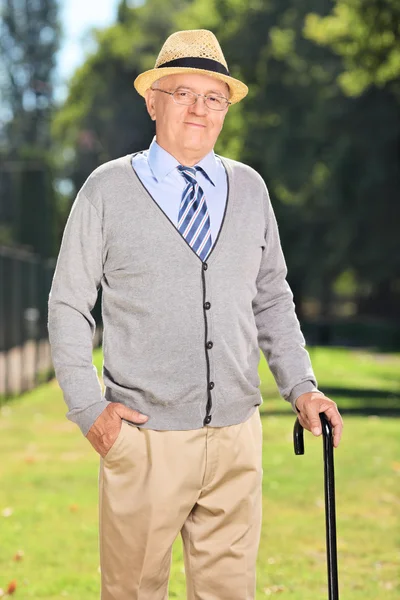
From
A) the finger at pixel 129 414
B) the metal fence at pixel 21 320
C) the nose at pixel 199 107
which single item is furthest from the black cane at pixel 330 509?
the metal fence at pixel 21 320

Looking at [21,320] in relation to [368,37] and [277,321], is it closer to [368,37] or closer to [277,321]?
[368,37]

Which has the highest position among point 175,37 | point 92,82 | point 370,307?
point 92,82

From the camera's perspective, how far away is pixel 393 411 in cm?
1505

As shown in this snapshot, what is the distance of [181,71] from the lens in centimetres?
363

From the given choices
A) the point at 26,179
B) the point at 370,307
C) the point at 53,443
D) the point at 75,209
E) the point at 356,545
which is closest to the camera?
the point at 75,209

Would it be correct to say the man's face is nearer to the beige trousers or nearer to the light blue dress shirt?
the light blue dress shirt

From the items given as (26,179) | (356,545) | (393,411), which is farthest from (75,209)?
(26,179)

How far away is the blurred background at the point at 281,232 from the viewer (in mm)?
7105

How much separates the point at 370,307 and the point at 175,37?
44952 millimetres

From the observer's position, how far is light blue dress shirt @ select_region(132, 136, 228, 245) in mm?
3613

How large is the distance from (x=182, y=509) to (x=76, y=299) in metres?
0.69

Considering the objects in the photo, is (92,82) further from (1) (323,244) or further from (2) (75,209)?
(2) (75,209)

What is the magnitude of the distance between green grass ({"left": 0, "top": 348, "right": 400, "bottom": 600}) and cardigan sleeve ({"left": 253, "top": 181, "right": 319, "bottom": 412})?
2383 millimetres

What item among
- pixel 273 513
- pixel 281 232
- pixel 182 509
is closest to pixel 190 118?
pixel 182 509
